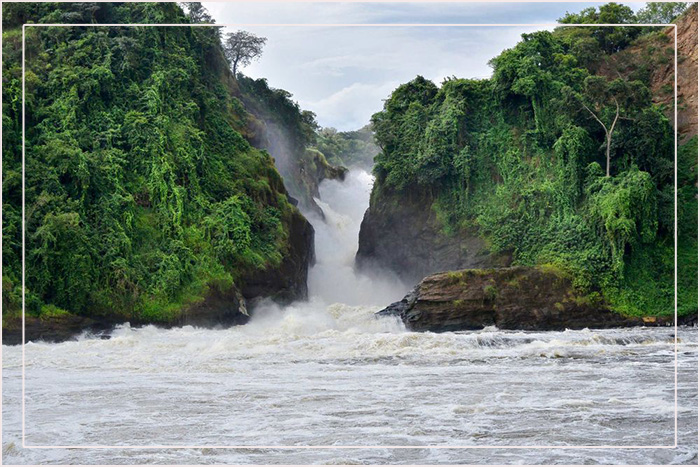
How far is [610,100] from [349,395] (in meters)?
15.5

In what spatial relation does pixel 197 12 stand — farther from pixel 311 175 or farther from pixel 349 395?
pixel 349 395

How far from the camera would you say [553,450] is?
7.37 meters

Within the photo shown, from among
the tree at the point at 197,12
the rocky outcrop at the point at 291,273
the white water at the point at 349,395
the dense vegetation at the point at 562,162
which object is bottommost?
the white water at the point at 349,395

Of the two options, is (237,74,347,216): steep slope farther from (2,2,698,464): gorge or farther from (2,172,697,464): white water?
(2,172,697,464): white water

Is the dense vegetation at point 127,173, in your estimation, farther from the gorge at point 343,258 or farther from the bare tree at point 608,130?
the bare tree at point 608,130

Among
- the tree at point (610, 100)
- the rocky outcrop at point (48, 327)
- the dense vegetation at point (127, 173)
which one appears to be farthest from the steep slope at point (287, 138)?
the rocky outcrop at point (48, 327)

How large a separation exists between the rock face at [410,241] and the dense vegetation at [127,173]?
3690mm

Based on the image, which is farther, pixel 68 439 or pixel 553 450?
pixel 68 439

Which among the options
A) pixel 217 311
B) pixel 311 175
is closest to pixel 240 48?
pixel 311 175

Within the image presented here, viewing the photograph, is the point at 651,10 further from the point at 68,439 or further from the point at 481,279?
the point at 68,439

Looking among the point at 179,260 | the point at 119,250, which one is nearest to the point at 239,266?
the point at 179,260

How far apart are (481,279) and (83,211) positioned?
9883 millimetres

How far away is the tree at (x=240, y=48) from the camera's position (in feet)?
82.5

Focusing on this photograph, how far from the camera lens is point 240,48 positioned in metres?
26.8
